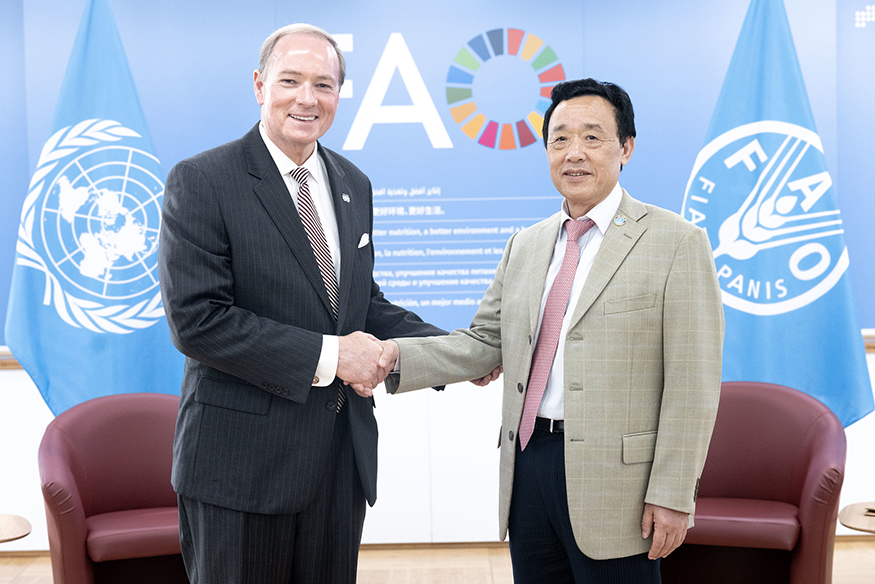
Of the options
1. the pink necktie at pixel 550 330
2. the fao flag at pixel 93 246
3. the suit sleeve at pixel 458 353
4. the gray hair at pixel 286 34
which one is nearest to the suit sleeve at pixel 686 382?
the pink necktie at pixel 550 330

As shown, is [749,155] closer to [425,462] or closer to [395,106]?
[395,106]

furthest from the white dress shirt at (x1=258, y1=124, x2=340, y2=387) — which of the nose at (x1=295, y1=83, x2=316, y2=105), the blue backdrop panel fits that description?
the blue backdrop panel

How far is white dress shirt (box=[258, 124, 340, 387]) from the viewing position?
5.75 feet

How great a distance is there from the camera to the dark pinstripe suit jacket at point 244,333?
168cm

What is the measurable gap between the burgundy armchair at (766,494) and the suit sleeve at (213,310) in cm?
182

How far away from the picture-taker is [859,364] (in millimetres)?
Answer: 3482

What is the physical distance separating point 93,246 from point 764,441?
3.30m

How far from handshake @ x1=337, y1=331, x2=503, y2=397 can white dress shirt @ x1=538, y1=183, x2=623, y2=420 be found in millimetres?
427

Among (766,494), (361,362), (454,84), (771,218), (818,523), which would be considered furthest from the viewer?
(454,84)

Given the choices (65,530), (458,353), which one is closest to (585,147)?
(458,353)

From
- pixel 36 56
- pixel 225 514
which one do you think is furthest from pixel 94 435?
pixel 36 56

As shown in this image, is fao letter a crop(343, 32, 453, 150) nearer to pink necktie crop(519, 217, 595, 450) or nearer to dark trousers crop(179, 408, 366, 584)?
pink necktie crop(519, 217, 595, 450)

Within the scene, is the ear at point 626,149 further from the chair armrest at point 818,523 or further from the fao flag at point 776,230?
the fao flag at point 776,230

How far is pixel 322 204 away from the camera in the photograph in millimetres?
1946
